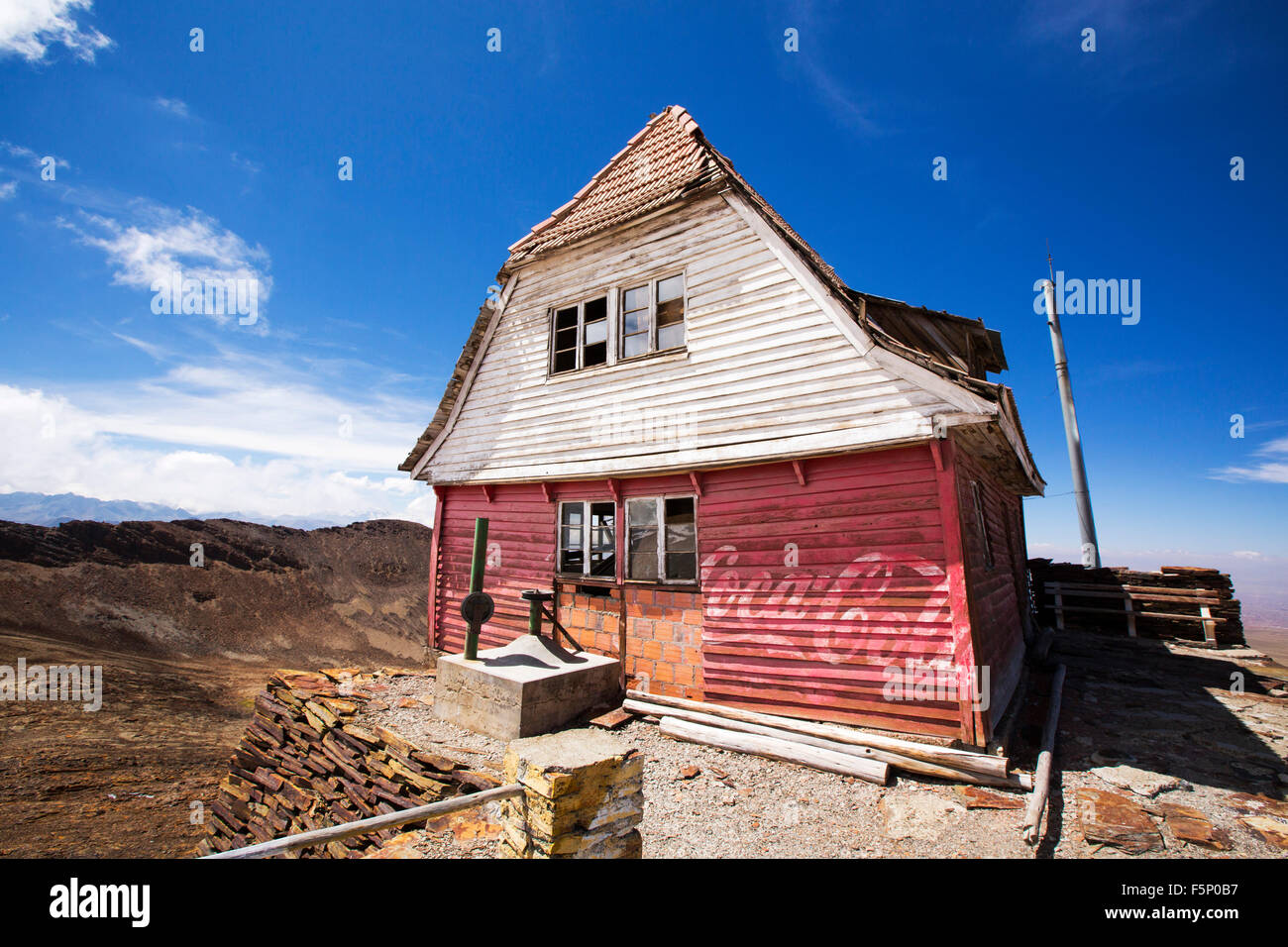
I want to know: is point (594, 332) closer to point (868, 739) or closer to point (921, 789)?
point (868, 739)

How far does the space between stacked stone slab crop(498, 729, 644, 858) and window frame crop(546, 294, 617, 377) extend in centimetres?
695

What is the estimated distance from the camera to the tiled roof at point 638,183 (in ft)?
27.9

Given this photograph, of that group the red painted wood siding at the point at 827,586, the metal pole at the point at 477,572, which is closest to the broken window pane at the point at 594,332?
the red painted wood siding at the point at 827,586

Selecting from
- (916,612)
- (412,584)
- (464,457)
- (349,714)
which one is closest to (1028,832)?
(916,612)

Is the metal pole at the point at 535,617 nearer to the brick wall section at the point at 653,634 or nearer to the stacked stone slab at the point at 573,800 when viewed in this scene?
the brick wall section at the point at 653,634

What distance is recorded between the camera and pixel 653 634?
816 centimetres

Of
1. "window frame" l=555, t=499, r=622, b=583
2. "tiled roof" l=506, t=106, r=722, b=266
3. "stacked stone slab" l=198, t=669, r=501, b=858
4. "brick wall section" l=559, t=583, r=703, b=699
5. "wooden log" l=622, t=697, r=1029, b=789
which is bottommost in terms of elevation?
"stacked stone slab" l=198, t=669, r=501, b=858

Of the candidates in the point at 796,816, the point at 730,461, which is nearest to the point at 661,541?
the point at 730,461

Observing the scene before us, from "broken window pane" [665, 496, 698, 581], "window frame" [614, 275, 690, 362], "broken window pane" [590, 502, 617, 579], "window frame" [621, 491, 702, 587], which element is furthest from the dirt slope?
"window frame" [614, 275, 690, 362]

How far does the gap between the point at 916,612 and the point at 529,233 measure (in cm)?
963

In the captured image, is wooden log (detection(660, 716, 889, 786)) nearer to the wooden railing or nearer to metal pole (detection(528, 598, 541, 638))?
metal pole (detection(528, 598, 541, 638))

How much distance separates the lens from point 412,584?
3102 cm

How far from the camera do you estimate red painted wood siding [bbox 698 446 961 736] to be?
6172 millimetres
